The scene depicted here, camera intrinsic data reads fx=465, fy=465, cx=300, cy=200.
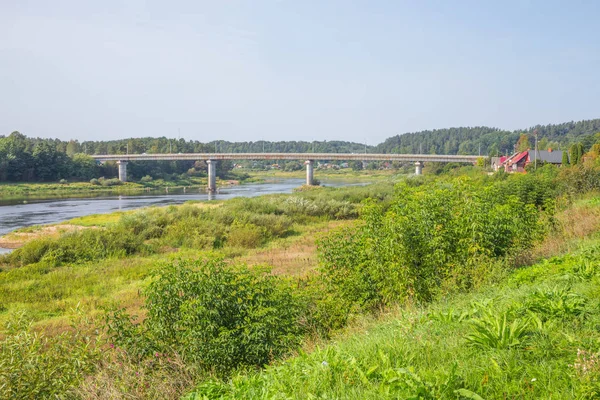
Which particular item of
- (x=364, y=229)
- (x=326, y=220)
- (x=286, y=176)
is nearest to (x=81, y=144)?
(x=286, y=176)

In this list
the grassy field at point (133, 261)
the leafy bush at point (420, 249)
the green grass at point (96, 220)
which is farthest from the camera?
the green grass at point (96, 220)

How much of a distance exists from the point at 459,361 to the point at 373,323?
3.04 m

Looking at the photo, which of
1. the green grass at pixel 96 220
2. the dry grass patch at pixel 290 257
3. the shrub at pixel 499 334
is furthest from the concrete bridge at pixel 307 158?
the shrub at pixel 499 334

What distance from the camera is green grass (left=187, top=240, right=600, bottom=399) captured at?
4.25 metres

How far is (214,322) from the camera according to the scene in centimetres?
820

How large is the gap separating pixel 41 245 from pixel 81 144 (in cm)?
17200

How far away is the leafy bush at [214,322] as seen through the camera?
311 inches

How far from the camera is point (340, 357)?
5.45m

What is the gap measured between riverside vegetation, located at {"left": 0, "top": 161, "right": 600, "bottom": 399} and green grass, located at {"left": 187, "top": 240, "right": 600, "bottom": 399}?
0.07 ft

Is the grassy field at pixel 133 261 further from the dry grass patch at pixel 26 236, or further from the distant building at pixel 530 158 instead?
the distant building at pixel 530 158

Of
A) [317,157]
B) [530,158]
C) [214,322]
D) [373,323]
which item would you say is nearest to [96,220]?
[214,322]

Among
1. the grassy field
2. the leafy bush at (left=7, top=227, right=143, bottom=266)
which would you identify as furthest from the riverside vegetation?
the leafy bush at (left=7, top=227, right=143, bottom=266)

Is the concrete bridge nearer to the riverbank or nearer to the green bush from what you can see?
the riverbank

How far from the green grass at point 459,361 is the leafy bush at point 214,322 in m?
1.72
